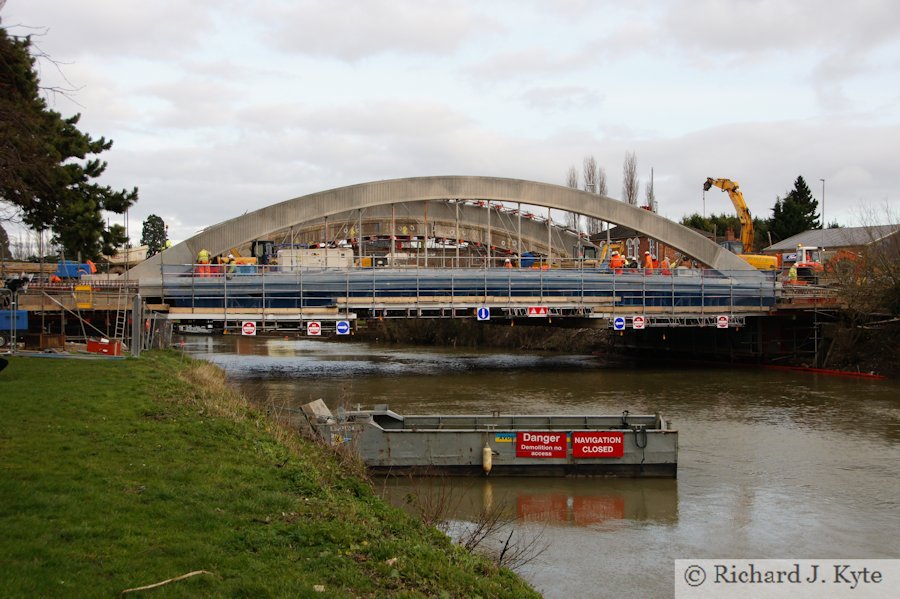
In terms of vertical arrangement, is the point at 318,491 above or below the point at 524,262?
below

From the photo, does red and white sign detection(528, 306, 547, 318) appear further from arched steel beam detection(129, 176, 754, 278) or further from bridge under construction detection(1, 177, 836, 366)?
arched steel beam detection(129, 176, 754, 278)

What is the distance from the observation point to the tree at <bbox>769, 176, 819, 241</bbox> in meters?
78.5

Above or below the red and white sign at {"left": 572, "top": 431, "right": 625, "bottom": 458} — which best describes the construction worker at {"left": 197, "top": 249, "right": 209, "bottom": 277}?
above

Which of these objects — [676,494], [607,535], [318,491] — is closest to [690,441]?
[676,494]

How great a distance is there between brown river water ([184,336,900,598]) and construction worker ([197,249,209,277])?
5.14 meters

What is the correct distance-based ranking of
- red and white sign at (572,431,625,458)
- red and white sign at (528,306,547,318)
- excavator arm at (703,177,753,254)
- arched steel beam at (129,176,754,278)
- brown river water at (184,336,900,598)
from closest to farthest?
brown river water at (184,336,900,598), red and white sign at (572,431,625,458), red and white sign at (528,306,547,318), arched steel beam at (129,176,754,278), excavator arm at (703,177,753,254)

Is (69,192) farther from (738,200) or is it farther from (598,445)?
(738,200)

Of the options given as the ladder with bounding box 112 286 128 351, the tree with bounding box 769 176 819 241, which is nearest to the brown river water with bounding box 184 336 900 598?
the ladder with bounding box 112 286 128 351

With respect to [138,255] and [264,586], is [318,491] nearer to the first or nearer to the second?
[264,586]

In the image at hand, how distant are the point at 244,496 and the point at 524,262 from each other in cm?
3877

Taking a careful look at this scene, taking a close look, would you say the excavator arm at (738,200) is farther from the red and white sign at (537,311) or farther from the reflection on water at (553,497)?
the reflection on water at (553,497)

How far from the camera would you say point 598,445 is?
1947 cm

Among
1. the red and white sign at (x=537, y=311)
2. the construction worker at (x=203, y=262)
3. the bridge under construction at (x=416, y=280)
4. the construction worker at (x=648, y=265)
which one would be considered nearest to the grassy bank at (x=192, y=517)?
the bridge under construction at (x=416, y=280)

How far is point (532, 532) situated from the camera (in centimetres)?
1545
